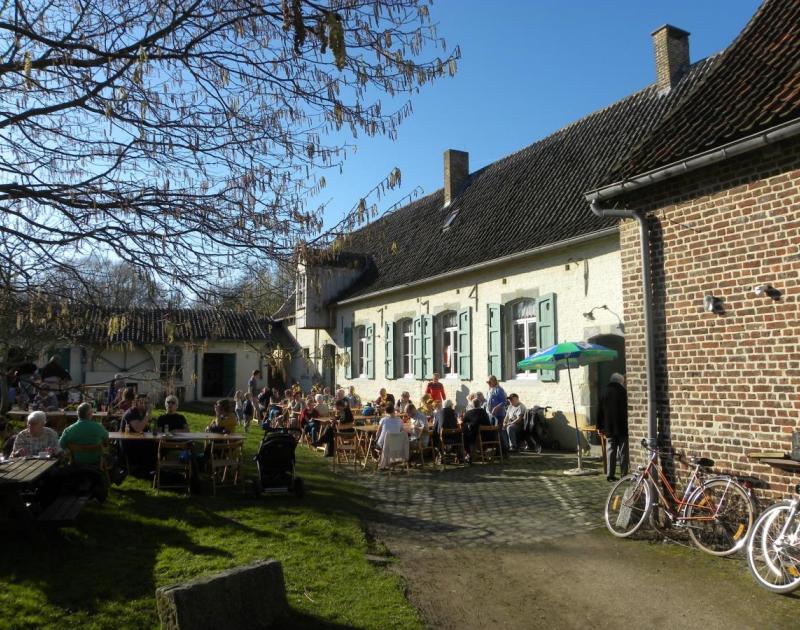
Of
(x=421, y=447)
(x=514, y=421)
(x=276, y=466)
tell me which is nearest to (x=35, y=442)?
(x=276, y=466)

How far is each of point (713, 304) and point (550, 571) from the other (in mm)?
2861

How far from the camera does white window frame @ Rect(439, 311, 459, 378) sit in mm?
16500

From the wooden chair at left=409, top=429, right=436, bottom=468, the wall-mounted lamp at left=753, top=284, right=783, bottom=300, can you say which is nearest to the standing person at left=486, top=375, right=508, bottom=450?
the wooden chair at left=409, top=429, right=436, bottom=468

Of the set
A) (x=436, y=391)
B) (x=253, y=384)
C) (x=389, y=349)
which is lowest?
(x=436, y=391)

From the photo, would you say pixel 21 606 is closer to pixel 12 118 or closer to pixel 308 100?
pixel 12 118

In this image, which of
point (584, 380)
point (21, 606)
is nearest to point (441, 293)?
point (584, 380)

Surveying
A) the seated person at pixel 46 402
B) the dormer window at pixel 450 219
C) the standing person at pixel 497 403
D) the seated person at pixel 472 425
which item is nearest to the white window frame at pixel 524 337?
the standing person at pixel 497 403

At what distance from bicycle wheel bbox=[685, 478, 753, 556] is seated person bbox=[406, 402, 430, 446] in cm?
558

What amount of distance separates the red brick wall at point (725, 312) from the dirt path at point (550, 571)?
3.54ft

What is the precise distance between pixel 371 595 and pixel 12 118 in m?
4.65

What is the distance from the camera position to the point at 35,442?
298 inches

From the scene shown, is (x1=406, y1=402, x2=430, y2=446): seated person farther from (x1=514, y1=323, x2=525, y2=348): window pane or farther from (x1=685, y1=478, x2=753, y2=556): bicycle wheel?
(x1=685, y1=478, x2=753, y2=556): bicycle wheel

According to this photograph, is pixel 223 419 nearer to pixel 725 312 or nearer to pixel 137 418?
pixel 137 418

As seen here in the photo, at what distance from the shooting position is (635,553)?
5875 mm
